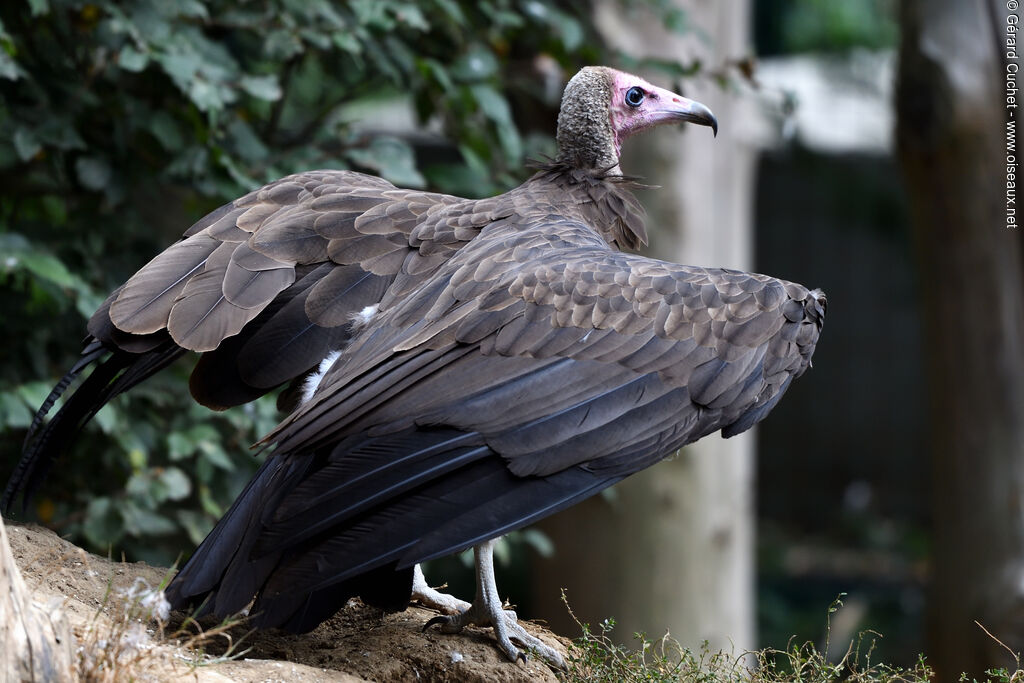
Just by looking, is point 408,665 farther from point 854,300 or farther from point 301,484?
point 854,300

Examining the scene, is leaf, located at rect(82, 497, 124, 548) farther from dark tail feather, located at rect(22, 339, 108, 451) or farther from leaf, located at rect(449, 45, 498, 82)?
leaf, located at rect(449, 45, 498, 82)

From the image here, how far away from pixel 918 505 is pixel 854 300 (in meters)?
2.42

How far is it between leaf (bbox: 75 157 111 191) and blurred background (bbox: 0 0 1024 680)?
12mm

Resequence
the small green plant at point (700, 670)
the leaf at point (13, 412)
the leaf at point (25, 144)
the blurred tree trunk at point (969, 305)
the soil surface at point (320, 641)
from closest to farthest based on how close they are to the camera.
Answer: the soil surface at point (320, 641) < the small green plant at point (700, 670) < the leaf at point (13, 412) < the leaf at point (25, 144) < the blurred tree trunk at point (969, 305)

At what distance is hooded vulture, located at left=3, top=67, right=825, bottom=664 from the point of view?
107 inches

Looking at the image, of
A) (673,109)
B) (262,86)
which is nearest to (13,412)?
(262,86)

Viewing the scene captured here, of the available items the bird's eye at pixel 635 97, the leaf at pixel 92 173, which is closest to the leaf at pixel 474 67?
the bird's eye at pixel 635 97

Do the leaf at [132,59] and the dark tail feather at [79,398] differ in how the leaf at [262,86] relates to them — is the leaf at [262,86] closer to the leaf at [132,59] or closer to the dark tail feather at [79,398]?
the leaf at [132,59]

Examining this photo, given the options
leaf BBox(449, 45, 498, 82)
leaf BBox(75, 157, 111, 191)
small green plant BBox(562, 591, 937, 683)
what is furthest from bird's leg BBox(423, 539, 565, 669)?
leaf BBox(449, 45, 498, 82)

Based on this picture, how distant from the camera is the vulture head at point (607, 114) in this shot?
160 inches

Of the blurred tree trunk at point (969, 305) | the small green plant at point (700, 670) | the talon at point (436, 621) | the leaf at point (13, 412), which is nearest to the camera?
the small green plant at point (700, 670)

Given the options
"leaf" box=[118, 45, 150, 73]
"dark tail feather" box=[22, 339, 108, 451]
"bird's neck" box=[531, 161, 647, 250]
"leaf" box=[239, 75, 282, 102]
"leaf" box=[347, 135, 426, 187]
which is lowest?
"dark tail feather" box=[22, 339, 108, 451]

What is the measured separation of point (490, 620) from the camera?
129 inches

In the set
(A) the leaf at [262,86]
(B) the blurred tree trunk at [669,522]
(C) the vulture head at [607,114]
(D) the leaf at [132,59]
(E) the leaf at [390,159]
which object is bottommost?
(B) the blurred tree trunk at [669,522]
